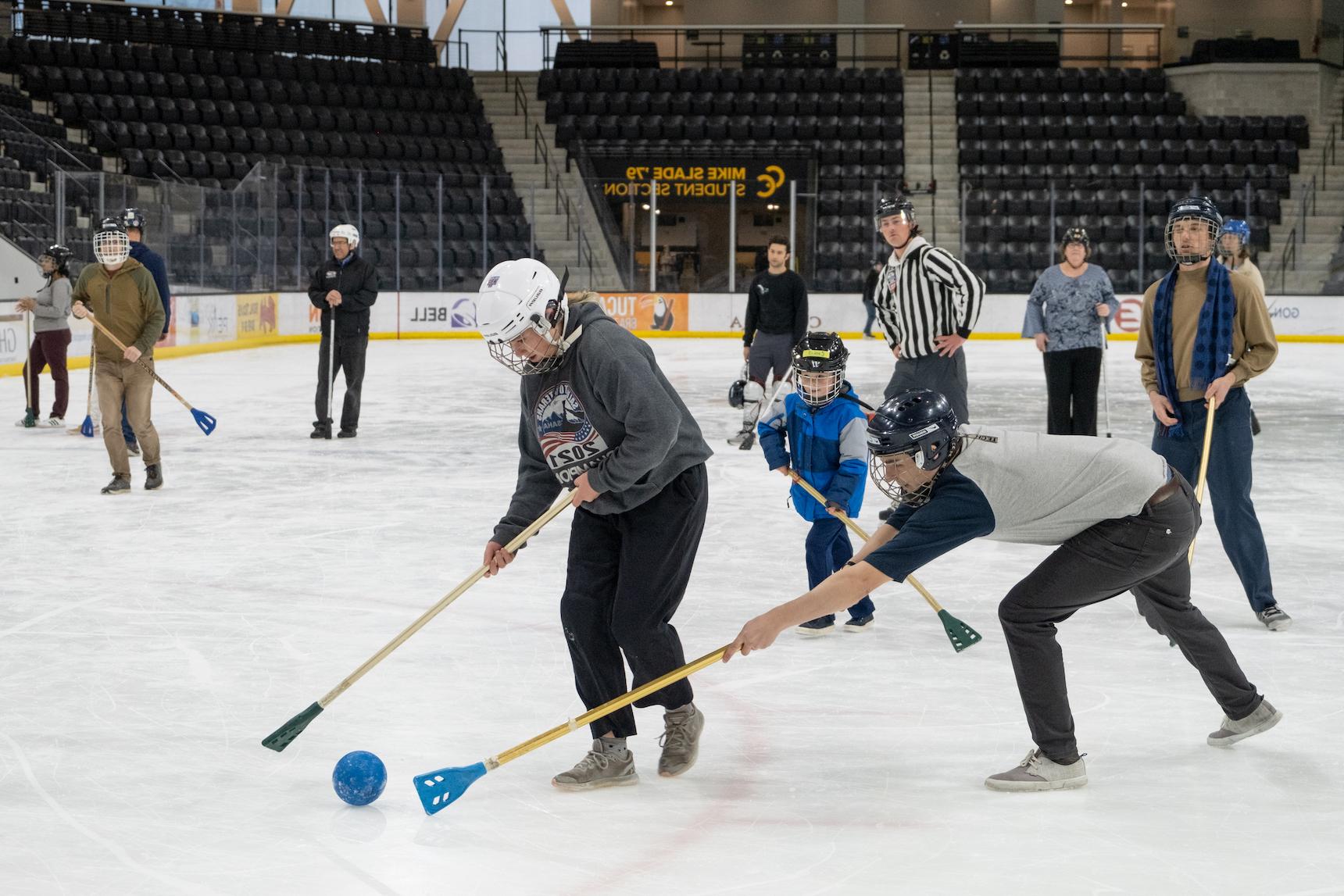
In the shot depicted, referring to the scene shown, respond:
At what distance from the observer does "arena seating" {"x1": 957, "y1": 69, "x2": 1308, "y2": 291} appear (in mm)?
21344

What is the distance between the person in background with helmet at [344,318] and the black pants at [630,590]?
6.57 m

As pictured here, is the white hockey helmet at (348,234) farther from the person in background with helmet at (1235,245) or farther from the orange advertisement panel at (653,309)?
the orange advertisement panel at (653,309)

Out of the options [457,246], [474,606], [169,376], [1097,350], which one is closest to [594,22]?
[457,246]

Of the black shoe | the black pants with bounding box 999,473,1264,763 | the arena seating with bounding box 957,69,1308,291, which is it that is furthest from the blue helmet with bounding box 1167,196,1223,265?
the arena seating with bounding box 957,69,1308,291

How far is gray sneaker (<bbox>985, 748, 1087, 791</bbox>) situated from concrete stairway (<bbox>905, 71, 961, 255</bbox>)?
1898cm

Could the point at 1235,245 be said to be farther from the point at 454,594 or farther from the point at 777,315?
the point at 454,594

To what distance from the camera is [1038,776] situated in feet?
10.4

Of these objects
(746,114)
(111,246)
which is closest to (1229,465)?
(111,246)

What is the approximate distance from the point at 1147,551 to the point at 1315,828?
62cm

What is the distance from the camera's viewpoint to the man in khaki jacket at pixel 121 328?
7027 mm

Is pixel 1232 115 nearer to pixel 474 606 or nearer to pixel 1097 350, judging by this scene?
pixel 1097 350

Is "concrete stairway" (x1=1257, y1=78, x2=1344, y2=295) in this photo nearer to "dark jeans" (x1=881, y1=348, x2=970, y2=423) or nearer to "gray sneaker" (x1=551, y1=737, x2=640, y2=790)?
"dark jeans" (x1=881, y1=348, x2=970, y2=423)

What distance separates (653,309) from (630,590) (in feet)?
58.6

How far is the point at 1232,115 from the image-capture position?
25.1m
